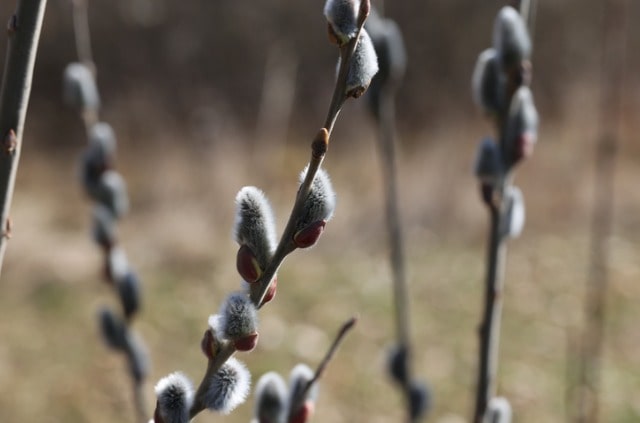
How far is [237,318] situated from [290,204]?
490 centimetres

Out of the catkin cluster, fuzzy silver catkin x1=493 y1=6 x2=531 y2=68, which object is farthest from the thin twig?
the catkin cluster

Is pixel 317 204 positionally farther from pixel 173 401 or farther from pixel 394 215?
pixel 394 215

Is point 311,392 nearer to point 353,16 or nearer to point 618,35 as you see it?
point 353,16

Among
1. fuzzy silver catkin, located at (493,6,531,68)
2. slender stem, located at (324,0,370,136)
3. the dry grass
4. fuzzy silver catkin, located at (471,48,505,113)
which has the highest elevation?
the dry grass

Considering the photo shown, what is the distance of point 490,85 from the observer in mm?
669

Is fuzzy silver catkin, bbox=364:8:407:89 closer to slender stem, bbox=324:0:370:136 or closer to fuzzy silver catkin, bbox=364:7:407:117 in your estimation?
fuzzy silver catkin, bbox=364:7:407:117

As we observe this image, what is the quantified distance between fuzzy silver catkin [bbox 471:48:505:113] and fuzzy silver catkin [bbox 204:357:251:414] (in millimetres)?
334

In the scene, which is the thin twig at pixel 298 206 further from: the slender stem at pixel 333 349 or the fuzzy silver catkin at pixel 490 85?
the fuzzy silver catkin at pixel 490 85

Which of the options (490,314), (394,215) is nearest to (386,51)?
(394,215)

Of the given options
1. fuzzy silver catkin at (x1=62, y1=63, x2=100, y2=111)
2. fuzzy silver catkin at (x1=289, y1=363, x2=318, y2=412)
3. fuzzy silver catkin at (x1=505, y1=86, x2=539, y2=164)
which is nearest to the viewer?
fuzzy silver catkin at (x1=289, y1=363, x2=318, y2=412)

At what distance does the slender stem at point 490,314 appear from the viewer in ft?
2.22

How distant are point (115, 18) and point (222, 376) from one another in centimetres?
692

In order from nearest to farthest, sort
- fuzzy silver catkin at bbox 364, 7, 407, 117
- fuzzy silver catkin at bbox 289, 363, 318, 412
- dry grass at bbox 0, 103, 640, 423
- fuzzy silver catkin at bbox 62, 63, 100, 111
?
fuzzy silver catkin at bbox 289, 363, 318, 412 → fuzzy silver catkin at bbox 364, 7, 407, 117 → fuzzy silver catkin at bbox 62, 63, 100, 111 → dry grass at bbox 0, 103, 640, 423

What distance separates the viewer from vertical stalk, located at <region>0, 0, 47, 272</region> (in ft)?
1.57
